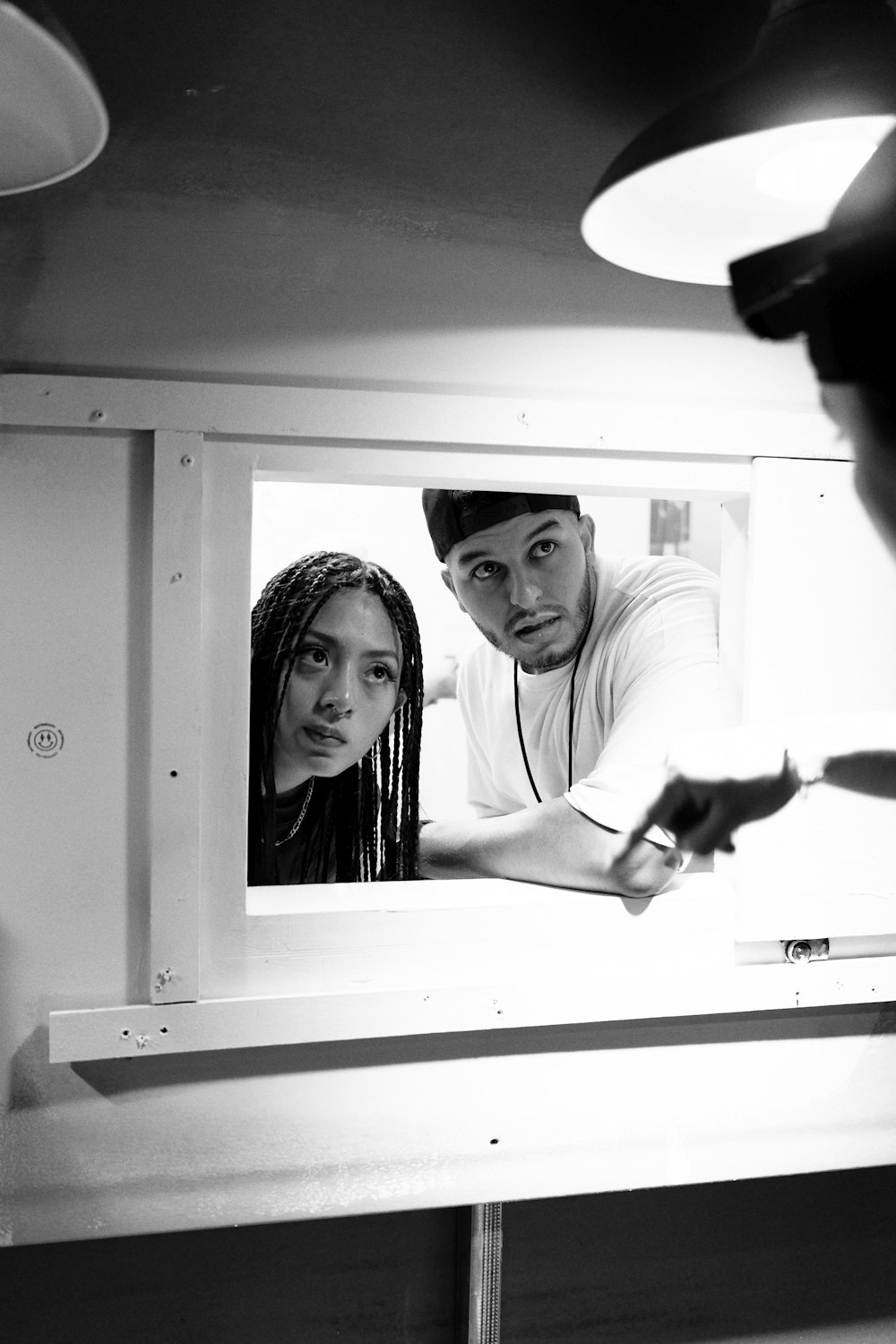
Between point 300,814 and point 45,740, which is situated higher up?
point 45,740

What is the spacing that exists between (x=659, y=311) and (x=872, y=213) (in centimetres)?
A: 78

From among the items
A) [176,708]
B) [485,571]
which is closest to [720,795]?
[176,708]

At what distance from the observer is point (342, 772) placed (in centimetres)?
214

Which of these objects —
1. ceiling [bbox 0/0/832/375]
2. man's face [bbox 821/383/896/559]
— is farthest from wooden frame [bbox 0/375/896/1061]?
man's face [bbox 821/383/896/559]

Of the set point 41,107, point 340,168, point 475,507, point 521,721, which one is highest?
point 340,168

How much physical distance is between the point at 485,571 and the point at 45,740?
1068 millimetres

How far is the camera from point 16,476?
1435mm

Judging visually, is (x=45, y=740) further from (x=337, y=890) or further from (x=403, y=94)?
(x=403, y=94)

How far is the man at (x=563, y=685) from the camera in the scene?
174 cm

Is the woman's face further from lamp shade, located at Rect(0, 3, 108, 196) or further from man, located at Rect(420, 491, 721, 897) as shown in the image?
lamp shade, located at Rect(0, 3, 108, 196)

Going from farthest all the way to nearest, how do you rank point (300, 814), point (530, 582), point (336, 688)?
point (530, 582)
point (300, 814)
point (336, 688)

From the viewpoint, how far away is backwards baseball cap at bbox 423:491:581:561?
7.22 ft

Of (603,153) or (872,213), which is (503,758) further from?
(872,213)

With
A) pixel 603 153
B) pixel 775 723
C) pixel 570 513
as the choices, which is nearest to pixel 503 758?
pixel 570 513
